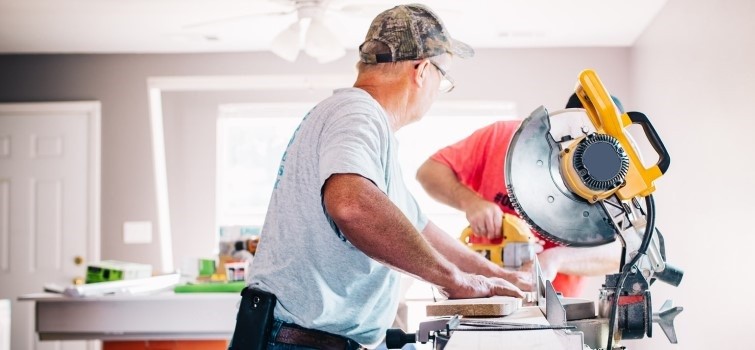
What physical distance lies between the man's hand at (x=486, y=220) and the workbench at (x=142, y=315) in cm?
115

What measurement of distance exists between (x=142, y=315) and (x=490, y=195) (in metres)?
1.37

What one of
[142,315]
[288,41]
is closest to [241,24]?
[288,41]

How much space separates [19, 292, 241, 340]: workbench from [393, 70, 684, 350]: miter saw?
1.87 m

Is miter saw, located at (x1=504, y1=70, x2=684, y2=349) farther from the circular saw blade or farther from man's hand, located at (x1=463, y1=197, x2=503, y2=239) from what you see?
man's hand, located at (x1=463, y1=197, x2=503, y2=239)

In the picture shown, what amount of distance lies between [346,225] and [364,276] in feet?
0.68

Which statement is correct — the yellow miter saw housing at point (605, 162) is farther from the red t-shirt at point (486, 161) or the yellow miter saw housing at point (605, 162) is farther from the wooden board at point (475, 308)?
the red t-shirt at point (486, 161)

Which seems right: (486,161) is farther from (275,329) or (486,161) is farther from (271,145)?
(271,145)

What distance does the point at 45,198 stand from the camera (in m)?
6.06

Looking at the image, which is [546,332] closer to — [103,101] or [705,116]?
[705,116]

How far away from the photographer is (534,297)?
152cm

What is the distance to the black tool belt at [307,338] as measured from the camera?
1441 mm

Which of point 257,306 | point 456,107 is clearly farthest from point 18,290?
point 257,306

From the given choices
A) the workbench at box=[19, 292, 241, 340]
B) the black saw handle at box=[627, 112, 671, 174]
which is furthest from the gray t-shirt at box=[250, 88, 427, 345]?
the workbench at box=[19, 292, 241, 340]

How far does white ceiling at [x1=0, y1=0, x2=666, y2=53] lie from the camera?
188 inches
